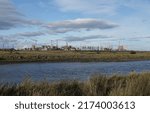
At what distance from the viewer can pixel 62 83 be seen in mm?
11219

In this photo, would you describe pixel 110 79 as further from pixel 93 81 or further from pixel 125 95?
pixel 125 95

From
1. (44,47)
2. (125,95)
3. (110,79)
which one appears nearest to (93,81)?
(110,79)

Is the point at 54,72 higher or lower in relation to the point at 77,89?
lower

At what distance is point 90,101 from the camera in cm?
790

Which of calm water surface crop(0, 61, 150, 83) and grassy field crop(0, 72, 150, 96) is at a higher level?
grassy field crop(0, 72, 150, 96)

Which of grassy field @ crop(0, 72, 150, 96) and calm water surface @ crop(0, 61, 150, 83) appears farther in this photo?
calm water surface @ crop(0, 61, 150, 83)

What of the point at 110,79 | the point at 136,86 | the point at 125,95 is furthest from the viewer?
the point at 110,79

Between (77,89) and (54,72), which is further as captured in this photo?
(54,72)

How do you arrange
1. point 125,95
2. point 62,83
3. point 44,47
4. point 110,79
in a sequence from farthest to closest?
point 44,47 < point 110,79 < point 62,83 < point 125,95

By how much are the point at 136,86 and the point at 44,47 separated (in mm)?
174536

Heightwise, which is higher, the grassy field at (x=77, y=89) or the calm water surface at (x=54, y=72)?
the grassy field at (x=77, y=89)

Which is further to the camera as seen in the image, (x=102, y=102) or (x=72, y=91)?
(x=72, y=91)

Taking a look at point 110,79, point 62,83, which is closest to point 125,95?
point 62,83

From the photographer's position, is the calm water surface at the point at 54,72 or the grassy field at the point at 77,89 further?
the calm water surface at the point at 54,72
